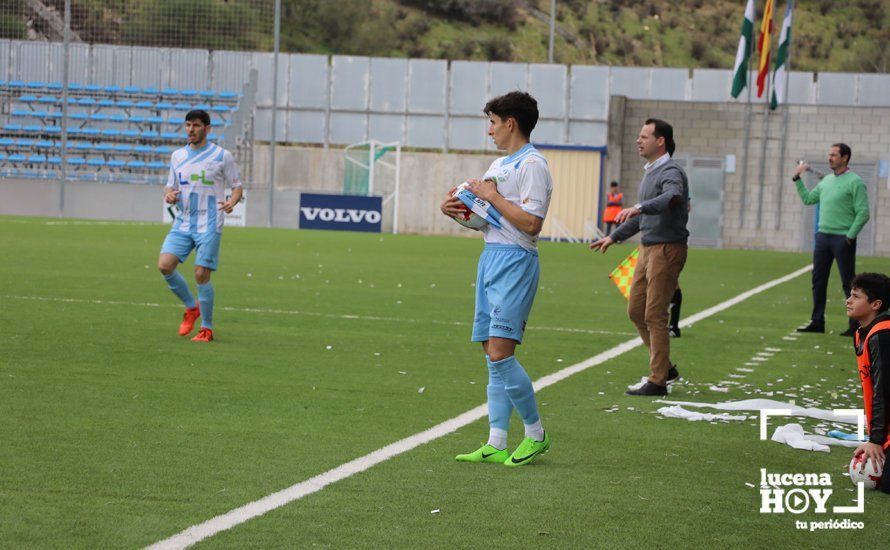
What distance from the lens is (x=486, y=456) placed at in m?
6.75

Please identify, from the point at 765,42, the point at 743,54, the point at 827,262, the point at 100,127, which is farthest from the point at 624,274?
the point at 100,127

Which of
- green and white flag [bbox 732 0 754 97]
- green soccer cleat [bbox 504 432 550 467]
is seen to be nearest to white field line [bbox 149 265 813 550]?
green soccer cleat [bbox 504 432 550 467]

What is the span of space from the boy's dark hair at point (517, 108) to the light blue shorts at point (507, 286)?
2.05 feet

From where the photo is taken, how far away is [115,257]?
2180cm

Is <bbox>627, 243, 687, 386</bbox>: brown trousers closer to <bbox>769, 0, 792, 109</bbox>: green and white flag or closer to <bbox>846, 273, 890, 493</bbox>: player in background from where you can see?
<bbox>846, 273, 890, 493</bbox>: player in background

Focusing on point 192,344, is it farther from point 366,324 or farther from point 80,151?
point 80,151

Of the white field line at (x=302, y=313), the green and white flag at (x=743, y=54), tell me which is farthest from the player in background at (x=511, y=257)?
the green and white flag at (x=743, y=54)

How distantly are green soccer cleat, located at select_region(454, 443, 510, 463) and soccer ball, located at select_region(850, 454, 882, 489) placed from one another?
5.70ft

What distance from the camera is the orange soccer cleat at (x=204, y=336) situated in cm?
1159

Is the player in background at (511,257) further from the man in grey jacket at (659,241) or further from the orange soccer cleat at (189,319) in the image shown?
the orange soccer cleat at (189,319)

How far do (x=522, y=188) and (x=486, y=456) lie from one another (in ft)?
4.55

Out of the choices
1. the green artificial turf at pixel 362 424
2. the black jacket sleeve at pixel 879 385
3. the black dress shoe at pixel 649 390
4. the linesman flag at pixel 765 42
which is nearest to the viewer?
the green artificial turf at pixel 362 424

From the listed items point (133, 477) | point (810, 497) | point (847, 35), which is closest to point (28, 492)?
point (133, 477)

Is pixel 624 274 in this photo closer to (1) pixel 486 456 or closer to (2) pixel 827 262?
(1) pixel 486 456
